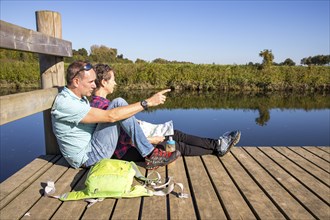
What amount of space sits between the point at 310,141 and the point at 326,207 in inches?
239

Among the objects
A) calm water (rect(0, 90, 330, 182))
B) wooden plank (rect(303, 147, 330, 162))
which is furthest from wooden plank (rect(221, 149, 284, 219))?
calm water (rect(0, 90, 330, 182))

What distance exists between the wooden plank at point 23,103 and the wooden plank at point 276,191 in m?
1.92

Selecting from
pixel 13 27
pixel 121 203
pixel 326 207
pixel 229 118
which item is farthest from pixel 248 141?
pixel 13 27

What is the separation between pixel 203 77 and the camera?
18797 millimetres

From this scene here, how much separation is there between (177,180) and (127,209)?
0.63 meters

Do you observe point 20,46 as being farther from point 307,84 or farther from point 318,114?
point 307,84

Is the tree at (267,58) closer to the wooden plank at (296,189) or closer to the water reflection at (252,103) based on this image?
the water reflection at (252,103)

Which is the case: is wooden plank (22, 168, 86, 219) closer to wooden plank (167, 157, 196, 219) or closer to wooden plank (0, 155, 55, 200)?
wooden plank (0, 155, 55, 200)

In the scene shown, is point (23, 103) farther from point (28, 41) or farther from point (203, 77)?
point (203, 77)

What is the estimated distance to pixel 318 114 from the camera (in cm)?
1104

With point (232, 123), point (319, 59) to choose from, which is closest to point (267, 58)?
point (232, 123)

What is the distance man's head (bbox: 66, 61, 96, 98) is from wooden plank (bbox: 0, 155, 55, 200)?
0.85 metres

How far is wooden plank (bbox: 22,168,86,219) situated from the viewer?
1822mm

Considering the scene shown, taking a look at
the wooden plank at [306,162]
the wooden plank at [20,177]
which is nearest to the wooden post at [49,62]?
the wooden plank at [20,177]
